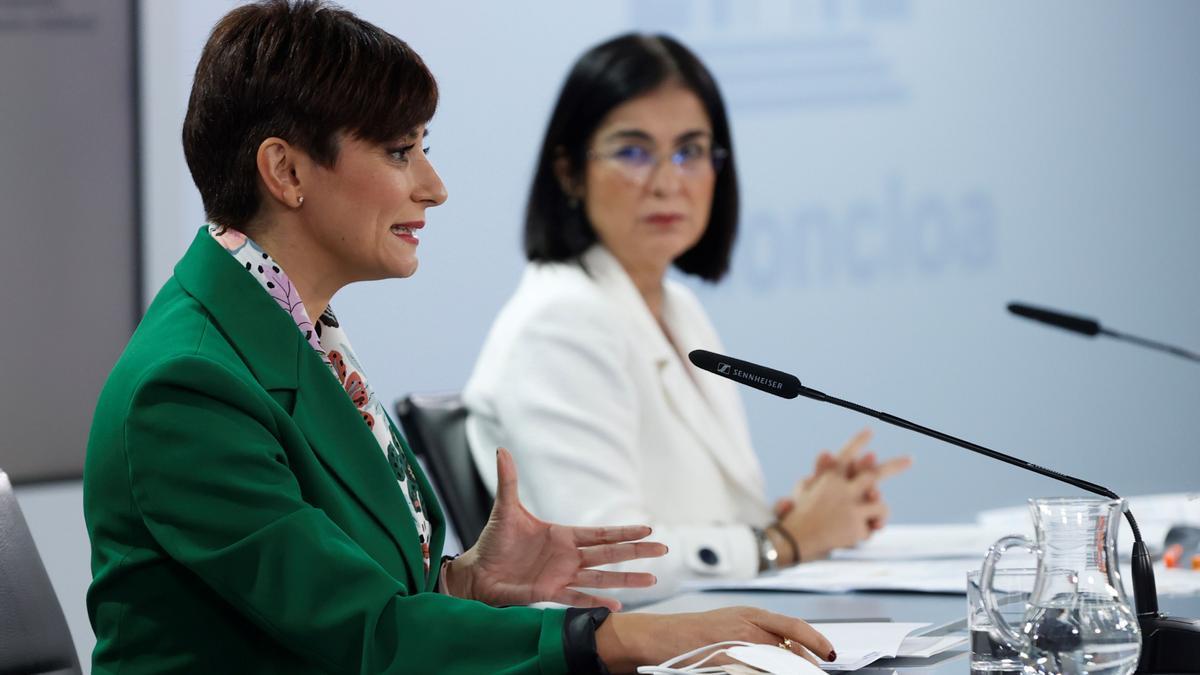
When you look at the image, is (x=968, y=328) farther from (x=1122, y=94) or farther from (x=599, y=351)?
(x=599, y=351)

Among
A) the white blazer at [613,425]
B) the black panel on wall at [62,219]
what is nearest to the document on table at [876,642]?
the white blazer at [613,425]

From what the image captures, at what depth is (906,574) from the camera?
1.98 metres

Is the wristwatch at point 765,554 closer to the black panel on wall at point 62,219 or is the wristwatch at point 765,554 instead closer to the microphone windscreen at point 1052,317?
the microphone windscreen at point 1052,317

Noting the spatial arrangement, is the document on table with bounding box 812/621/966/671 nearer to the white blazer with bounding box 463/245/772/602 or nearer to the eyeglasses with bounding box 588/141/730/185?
the white blazer with bounding box 463/245/772/602

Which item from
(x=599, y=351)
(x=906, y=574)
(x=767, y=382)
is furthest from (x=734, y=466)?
(x=767, y=382)

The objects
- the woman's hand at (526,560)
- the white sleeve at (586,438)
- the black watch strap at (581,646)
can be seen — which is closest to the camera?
the black watch strap at (581,646)

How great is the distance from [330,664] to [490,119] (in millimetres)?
2670

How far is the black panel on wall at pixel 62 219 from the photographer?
9.52 ft

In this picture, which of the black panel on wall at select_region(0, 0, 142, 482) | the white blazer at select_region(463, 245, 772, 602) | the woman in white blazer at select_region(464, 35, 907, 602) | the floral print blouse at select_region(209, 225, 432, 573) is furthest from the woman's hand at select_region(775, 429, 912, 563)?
the black panel on wall at select_region(0, 0, 142, 482)

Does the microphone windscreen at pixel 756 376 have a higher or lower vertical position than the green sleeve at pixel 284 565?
higher

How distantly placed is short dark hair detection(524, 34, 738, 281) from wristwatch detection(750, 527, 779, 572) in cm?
72

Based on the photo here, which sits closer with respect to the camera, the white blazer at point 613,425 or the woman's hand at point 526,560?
the woman's hand at point 526,560

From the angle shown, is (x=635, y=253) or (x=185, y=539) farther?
(x=635, y=253)

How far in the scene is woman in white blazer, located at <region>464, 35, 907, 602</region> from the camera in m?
2.38
